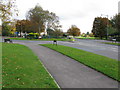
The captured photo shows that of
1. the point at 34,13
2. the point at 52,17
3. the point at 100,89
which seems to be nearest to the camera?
the point at 100,89

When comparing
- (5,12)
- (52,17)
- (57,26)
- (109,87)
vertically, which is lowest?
(109,87)

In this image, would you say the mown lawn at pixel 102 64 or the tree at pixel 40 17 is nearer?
the mown lawn at pixel 102 64

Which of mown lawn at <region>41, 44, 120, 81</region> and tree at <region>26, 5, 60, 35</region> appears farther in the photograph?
tree at <region>26, 5, 60, 35</region>

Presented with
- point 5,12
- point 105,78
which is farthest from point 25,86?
point 5,12

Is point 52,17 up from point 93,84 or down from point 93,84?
up

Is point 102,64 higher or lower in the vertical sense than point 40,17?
lower

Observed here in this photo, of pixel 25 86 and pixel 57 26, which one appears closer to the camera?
pixel 25 86

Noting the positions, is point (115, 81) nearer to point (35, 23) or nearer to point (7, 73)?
point (7, 73)

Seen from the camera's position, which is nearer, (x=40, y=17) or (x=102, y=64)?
(x=102, y=64)

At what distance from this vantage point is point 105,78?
584 cm

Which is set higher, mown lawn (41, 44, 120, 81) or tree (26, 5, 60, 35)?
tree (26, 5, 60, 35)

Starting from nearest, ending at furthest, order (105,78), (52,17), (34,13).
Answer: (105,78)
(34,13)
(52,17)

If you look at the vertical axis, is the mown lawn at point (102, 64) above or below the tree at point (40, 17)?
below

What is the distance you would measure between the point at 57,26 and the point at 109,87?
50.4m
